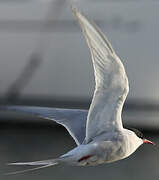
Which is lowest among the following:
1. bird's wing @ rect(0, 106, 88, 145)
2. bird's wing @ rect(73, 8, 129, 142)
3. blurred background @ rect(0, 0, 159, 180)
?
blurred background @ rect(0, 0, 159, 180)

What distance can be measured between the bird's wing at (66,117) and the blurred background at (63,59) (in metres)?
1.56

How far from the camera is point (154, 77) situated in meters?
2.98

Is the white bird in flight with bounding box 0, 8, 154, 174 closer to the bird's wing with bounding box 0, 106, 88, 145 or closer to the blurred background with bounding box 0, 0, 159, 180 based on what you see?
the bird's wing with bounding box 0, 106, 88, 145

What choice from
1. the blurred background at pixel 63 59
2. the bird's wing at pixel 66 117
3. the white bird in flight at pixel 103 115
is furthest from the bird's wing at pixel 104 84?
the blurred background at pixel 63 59

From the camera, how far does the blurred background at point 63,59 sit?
2.97 m

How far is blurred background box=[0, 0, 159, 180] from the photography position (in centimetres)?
297

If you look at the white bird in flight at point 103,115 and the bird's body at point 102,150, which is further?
the bird's body at point 102,150

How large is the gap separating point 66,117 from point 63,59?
6.25 ft

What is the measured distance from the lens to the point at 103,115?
0.99 meters

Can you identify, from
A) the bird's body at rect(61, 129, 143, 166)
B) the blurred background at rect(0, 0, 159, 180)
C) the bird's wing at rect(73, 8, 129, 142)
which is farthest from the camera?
the blurred background at rect(0, 0, 159, 180)

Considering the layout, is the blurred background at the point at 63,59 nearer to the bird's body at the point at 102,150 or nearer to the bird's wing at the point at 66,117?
the bird's wing at the point at 66,117

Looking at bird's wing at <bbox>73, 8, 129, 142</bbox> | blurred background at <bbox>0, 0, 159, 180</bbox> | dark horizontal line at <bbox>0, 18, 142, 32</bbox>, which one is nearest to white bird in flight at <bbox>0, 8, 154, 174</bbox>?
bird's wing at <bbox>73, 8, 129, 142</bbox>

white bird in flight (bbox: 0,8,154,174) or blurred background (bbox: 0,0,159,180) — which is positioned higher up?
white bird in flight (bbox: 0,8,154,174)

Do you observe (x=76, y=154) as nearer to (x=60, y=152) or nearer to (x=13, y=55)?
(x=60, y=152)
